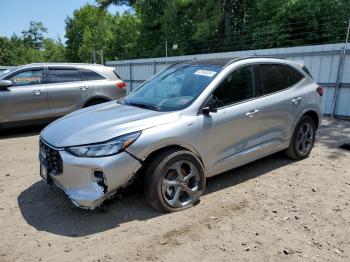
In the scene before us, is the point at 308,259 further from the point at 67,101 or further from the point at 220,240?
the point at 67,101

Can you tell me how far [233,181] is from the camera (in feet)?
14.6

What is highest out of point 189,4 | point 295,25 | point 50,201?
point 189,4

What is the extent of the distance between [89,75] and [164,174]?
5.62 meters

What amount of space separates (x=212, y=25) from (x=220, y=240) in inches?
829

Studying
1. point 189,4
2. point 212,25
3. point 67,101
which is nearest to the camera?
point 67,101

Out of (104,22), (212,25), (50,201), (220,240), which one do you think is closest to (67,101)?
(50,201)

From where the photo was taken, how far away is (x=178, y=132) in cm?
344

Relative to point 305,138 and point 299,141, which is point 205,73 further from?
point 305,138

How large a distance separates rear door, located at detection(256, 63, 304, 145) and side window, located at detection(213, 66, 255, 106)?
0.20 metres

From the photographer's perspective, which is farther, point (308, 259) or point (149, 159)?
point (149, 159)

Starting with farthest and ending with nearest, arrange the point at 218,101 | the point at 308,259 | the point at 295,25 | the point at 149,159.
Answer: the point at 295,25 < the point at 218,101 < the point at 149,159 < the point at 308,259

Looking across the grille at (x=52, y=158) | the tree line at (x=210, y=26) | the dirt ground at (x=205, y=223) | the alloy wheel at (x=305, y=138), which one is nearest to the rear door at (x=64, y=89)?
the dirt ground at (x=205, y=223)

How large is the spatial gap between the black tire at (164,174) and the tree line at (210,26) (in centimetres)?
1241

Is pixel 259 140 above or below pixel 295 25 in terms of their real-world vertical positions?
below
